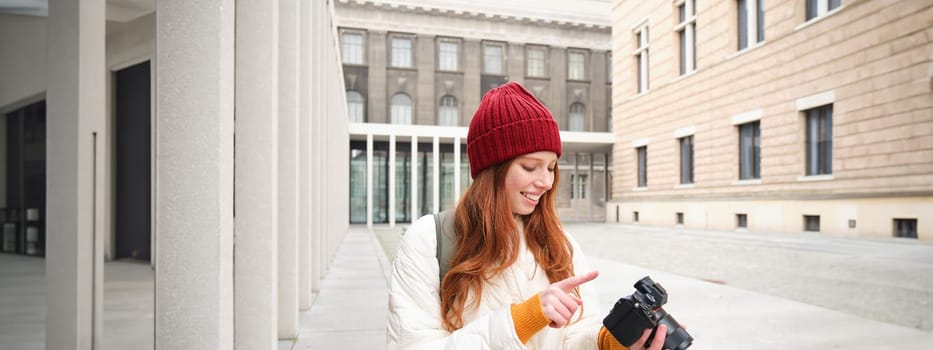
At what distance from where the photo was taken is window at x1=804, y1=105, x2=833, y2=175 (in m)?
15.1

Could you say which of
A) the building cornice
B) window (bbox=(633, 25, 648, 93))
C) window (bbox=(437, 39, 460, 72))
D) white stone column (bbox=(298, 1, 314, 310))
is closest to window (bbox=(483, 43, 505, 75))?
the building cornice

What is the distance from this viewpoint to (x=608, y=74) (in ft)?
121

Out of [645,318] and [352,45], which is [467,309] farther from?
[352,45]

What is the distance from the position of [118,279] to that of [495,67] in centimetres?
2876

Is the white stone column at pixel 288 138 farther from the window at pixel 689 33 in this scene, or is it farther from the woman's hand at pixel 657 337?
the window at pixel 689 33

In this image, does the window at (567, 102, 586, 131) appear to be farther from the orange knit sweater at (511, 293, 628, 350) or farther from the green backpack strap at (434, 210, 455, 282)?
the orange knit sweater at (511, 293, 628, 350)

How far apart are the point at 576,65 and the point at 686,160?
16397 millimetres

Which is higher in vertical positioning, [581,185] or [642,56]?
[642,56]

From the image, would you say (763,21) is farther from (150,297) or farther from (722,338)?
(150,297)

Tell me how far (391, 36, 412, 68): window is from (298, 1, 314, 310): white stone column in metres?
28.0

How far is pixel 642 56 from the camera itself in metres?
24.8

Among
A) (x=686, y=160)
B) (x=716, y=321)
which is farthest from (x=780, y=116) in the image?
(x=716, y=321)

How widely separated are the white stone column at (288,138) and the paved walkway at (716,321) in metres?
0.64

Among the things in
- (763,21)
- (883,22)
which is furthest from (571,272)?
(763,21)
